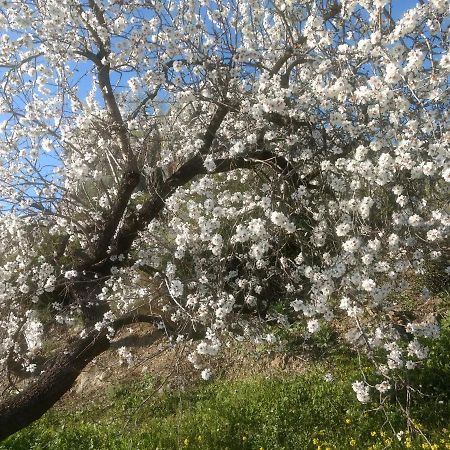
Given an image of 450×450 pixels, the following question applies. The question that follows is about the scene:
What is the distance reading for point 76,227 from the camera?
5.71 meters

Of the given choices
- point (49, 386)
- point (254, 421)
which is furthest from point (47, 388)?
point (254, 421)

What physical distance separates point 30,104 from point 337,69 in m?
2.93

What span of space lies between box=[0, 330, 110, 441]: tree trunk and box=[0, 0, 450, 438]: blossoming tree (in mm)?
15

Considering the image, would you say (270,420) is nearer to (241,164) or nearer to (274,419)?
(274,419)

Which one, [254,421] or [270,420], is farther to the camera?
[254,421]

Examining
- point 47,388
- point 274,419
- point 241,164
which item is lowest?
point 274,419

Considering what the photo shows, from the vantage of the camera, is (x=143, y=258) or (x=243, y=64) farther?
(x=143, y=258)

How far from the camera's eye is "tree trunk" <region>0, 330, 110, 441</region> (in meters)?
4.82

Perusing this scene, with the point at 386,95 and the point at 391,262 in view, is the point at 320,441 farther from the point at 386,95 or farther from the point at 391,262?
the point at 386,95

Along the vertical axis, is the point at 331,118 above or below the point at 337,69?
below

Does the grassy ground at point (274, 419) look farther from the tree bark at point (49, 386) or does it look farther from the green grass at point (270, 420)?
the tree bark at point (49, 386)

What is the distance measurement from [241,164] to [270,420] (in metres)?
2.50

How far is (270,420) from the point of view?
16.2 feet

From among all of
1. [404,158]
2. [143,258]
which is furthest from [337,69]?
[143,258]
